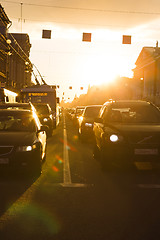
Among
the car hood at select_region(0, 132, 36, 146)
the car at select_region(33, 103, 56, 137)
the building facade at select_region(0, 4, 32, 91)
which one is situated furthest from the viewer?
the building facade at select_region(0, 4, 32, 91)

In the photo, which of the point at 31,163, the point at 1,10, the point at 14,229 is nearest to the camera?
the point at 14,229

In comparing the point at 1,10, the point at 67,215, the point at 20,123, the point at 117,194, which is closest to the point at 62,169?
the point at 20,123

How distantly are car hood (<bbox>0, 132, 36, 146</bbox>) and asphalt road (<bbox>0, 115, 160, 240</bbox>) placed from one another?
2.56 ft

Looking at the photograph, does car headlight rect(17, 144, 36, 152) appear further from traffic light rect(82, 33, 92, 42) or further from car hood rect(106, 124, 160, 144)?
traffic light rect(82, 33, 92, 42)

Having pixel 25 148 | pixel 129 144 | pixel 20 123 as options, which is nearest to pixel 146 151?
pixel 129 144

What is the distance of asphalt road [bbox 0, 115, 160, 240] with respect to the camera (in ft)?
14.1

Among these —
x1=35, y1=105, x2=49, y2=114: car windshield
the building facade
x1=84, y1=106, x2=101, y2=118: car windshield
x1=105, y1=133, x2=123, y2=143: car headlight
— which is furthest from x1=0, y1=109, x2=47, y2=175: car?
the building facade

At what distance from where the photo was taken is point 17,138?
300 inches

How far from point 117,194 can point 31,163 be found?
81.7 inches

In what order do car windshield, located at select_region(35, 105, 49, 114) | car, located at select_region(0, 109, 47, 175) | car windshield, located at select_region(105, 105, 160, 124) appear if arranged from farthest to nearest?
car windshield, located at select_region(35, 105, 49, 114)
car windshield, located at select_region(105, 105, 160, 124)
car, located at select_region(0, 109, 47, 175)

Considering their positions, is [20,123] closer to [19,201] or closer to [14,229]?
[19,201]

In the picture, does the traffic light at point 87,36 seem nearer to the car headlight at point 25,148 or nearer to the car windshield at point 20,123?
the car windshield at point 20,123

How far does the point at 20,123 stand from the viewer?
8.91 m

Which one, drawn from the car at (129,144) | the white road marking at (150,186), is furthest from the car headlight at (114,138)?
the white road marking at (150,186)
